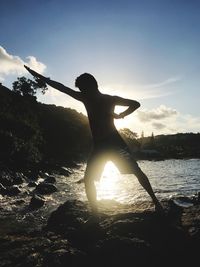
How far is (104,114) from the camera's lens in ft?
20.3

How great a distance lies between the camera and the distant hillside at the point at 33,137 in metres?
33.7

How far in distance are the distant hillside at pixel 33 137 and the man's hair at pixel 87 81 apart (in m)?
24.2

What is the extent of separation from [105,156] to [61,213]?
102 inches

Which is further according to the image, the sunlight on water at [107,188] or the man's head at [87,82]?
the sunlight on water at [107,188]

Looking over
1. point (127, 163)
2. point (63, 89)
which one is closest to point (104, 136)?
point (127, 163)

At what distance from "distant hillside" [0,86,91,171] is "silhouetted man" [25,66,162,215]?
24.1m

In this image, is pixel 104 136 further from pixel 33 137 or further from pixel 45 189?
pixel 33 137

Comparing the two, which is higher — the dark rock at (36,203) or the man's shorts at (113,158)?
the man's shorts at (113,158)

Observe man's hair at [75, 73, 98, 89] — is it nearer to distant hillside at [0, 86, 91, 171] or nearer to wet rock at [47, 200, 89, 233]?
wet rock at [47, 200, 89, 233]

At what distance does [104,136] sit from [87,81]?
3.66 ft

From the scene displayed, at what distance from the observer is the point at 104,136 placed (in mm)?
6113

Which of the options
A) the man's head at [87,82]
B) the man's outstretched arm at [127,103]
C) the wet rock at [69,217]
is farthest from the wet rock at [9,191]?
the man's outstretched arm at [127,103]

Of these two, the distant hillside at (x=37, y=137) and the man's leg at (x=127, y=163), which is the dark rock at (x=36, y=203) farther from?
the distant hillside at (x=37, y=137)

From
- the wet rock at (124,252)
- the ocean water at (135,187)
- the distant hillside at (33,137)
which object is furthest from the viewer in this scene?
the distant hillside at (33,137)
